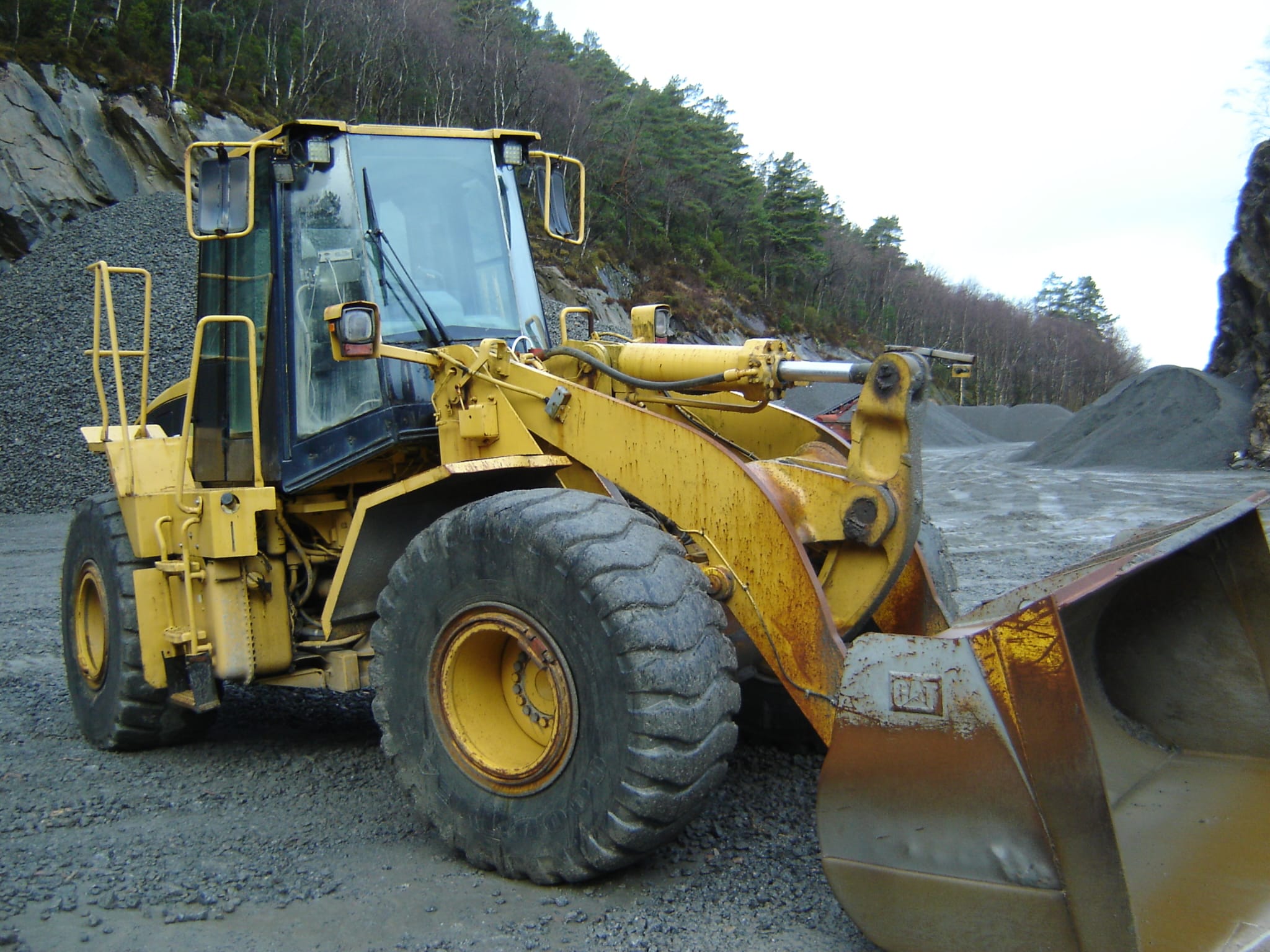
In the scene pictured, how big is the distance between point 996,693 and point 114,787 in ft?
12.1

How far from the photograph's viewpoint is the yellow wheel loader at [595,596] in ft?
8.52

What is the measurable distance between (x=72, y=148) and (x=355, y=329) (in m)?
24.2

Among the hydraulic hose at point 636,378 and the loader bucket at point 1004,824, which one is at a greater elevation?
the hydraulic hose at point 636,378

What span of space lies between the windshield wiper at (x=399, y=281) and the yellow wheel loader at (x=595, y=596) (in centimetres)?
1

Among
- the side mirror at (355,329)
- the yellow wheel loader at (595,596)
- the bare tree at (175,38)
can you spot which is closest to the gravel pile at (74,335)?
the bare tree at (175,38)

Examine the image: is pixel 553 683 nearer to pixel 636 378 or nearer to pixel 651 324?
pixel 636 378

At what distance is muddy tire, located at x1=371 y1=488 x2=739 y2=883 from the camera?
293 cm

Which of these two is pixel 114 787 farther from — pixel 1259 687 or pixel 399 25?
pixel 399 25

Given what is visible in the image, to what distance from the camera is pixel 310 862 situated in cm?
356

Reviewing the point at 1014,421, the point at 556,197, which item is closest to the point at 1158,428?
the point at 1014,421

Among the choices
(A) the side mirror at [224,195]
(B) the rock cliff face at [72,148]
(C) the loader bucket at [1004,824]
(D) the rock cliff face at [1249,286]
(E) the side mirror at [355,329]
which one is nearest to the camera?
(C) the loader bucket at [1004,824]

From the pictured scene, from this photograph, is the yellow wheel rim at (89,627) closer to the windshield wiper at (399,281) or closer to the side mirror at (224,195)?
the side mirror at (224,195)

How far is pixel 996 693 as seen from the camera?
8.37 feet

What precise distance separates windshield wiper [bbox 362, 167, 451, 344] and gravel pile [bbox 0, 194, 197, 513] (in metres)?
11.3
